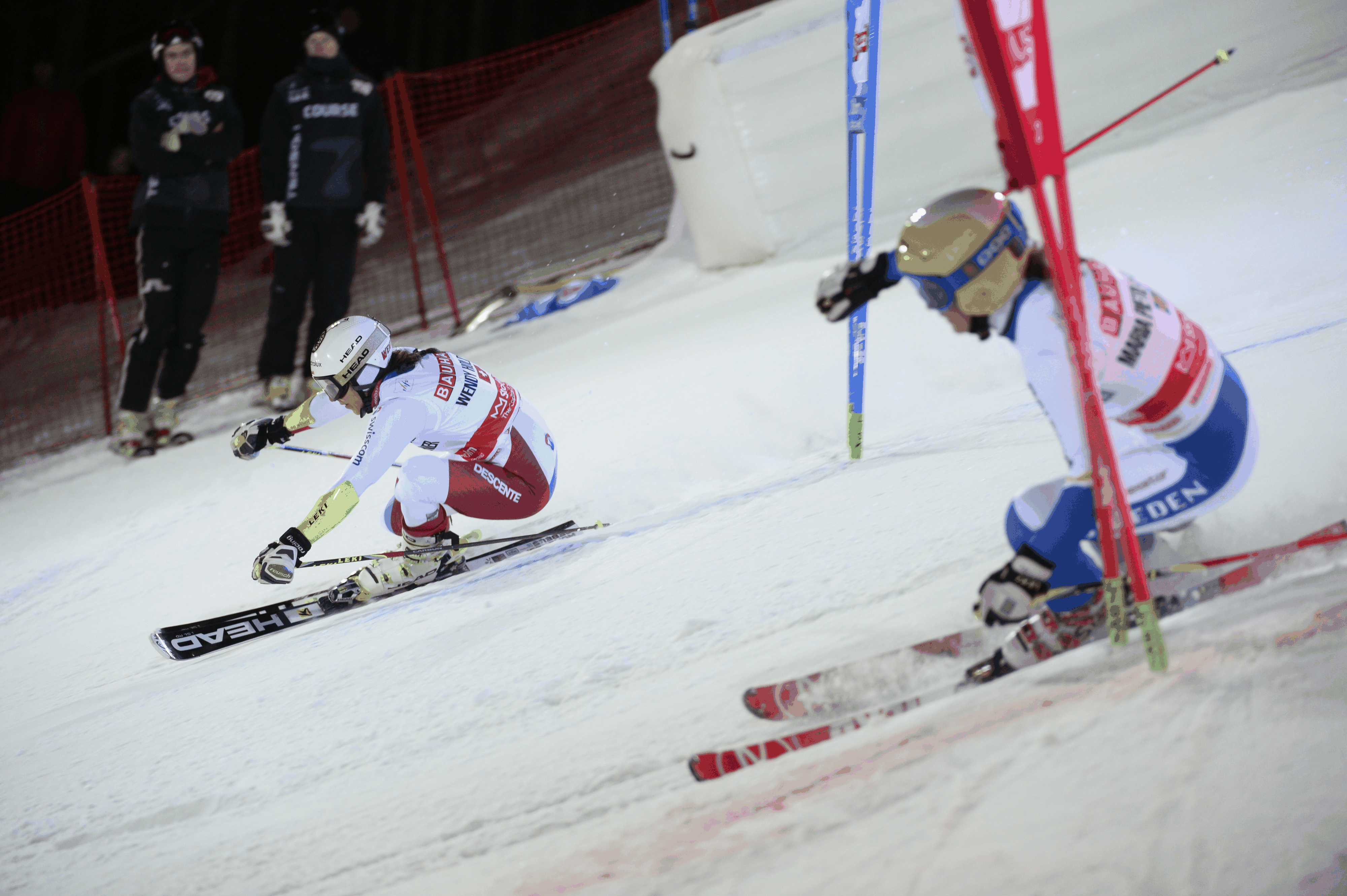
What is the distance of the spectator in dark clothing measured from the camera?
884 centimetres

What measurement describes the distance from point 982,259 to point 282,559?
2.35 meters

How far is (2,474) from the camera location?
6.70m

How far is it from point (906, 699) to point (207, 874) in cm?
182

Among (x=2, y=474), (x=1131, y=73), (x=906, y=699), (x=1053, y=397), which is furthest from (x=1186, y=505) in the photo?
(x=2, y=474)

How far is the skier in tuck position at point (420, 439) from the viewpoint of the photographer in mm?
3480

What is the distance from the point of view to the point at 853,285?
8.09 feet

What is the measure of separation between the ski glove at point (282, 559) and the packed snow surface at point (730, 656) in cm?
39

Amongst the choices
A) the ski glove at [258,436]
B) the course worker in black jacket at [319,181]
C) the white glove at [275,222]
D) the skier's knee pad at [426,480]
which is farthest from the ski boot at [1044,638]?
the white glove at [275,222]

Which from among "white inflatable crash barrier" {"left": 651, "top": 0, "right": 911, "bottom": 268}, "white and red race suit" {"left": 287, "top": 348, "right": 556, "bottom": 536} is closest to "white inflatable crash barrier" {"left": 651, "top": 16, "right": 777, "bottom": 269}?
"white inflatable crash barrier" {"left": 651, "top": 0, "right": 911, "bottom": 268}

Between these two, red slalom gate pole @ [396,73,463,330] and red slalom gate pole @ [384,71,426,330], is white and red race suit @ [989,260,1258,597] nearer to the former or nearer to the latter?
red slalom gate pole @ [396,73,463,330]

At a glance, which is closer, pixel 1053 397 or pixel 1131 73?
pixel 1053 397

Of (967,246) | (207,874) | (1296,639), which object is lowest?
(1296,639)

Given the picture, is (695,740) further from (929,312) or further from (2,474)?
(2,474)

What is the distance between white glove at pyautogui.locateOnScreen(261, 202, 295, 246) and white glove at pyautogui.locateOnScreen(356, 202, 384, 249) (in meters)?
0.43
